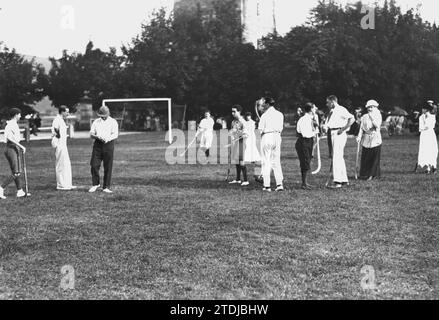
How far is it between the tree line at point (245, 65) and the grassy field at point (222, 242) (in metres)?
34.3

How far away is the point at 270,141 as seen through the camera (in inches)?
514

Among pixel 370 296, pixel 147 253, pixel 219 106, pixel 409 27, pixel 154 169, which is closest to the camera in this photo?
pixel 370 296

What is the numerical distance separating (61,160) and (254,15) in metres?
60.9

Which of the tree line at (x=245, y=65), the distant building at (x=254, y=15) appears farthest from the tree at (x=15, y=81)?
the distant building at (x=254, y=15)

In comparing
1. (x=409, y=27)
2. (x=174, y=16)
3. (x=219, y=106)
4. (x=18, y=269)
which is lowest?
(x=18, y=269)

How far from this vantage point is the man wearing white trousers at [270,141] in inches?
508

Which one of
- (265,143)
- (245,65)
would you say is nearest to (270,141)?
(265,143)

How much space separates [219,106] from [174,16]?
18379 mm

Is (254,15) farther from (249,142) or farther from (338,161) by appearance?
(338,161)

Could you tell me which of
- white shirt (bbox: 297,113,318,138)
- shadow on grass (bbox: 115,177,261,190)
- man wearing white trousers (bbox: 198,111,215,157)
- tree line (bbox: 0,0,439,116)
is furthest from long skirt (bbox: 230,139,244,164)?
tree line (bbox: 0,0,439,116)

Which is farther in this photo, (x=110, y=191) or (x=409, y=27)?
(x=409, y=27)
